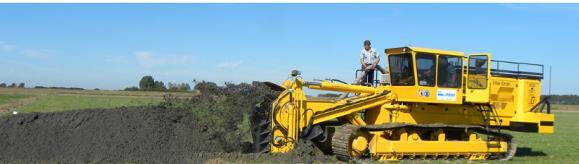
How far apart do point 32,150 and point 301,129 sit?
A: 5.48 m

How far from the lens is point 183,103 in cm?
1415

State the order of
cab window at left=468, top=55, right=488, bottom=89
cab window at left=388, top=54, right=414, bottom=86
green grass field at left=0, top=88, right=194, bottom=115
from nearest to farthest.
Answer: cab window at left=388, top=54, right=414, bottom=86
cab window at left=468, top=55, right=488, bottom=89
green grass field at left=0, top=88, right=194, bottom=115

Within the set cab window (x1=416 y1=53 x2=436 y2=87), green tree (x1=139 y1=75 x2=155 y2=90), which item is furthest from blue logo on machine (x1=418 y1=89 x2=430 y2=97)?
green tree (x1=139 y1=75 x2=155 y2=90)

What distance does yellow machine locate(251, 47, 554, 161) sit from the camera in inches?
535

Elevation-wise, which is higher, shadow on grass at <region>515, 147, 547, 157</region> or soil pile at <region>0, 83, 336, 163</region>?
soil pile at <region>0, 83, 336, 163</region>

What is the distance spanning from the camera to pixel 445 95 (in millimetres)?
14594

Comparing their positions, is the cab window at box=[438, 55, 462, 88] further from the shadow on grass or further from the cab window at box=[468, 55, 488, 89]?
the shadow on grass

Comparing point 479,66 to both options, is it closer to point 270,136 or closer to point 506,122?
point 506,122

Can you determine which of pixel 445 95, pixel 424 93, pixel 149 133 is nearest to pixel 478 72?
pixel 445 95

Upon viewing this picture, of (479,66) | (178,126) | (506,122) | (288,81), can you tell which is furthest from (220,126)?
(506,122)

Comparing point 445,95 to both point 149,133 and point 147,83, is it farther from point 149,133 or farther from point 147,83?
point 147,83

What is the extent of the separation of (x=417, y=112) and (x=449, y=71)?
123 centimetres

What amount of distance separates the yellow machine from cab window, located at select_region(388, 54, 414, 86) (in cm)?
2

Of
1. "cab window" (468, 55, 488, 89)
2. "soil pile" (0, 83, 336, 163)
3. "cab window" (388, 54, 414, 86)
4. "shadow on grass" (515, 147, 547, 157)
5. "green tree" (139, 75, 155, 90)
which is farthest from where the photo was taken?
"green tree" (139, 75, 155, 90)
